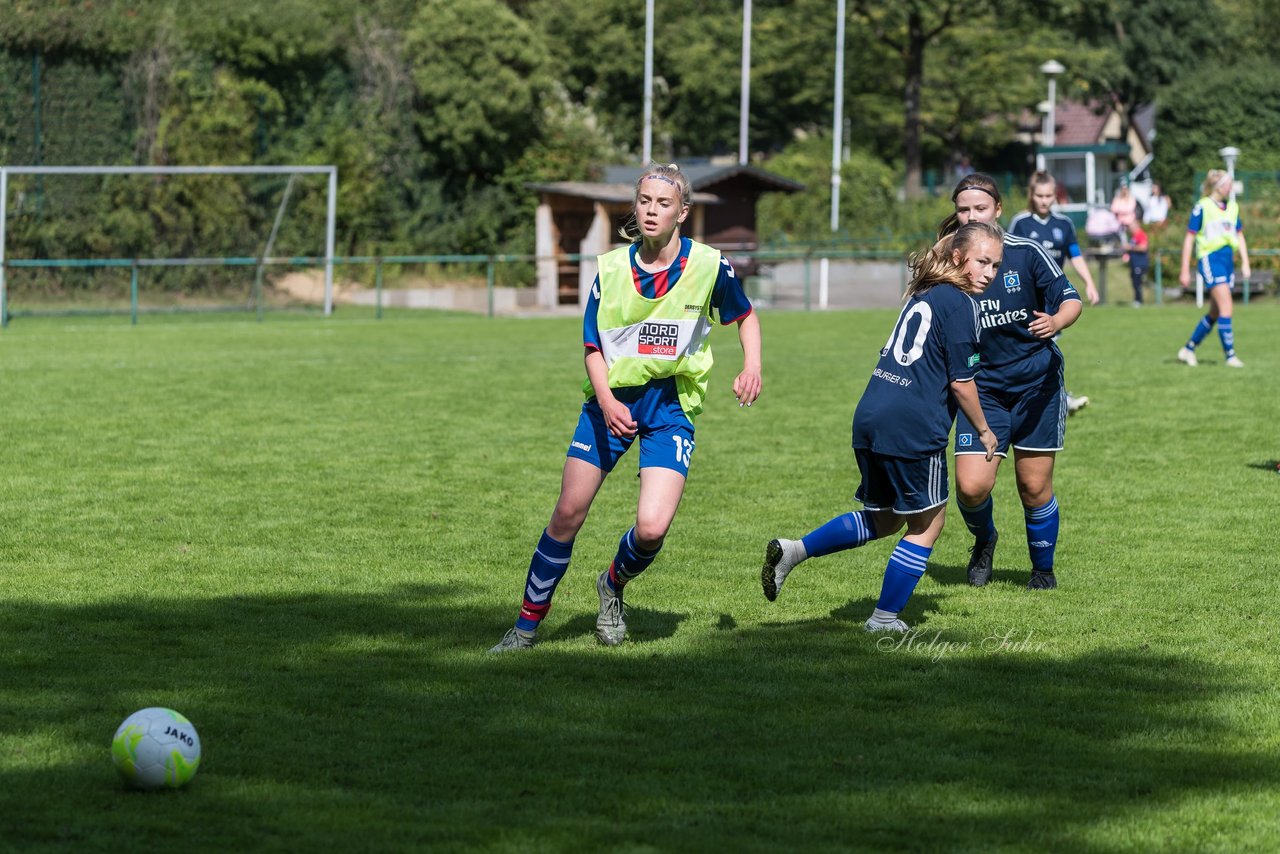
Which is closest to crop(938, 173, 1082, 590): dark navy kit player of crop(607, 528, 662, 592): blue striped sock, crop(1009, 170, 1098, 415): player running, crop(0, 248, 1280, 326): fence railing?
crop(607, 528, 662, 592): blue striped sock

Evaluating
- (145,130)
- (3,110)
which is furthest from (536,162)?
(3,110)

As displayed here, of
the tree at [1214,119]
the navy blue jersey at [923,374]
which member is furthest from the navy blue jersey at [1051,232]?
the tree at [1214,119]

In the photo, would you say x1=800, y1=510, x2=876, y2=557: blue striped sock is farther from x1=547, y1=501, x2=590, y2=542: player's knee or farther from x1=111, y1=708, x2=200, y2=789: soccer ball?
x1=111, y1=708, x2=200, y2=789: soccer ball

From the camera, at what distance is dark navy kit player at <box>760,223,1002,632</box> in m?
6.54

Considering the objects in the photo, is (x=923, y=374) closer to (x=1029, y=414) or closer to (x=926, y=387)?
(x=926, y=387)

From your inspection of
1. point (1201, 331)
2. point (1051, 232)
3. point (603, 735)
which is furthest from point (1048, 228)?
point (603, 735)

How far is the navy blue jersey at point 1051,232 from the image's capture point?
12.8 metres

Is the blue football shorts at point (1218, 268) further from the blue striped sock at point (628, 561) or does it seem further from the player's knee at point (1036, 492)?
the blue striped sock at point (628, 561)

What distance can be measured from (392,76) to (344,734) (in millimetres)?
36559

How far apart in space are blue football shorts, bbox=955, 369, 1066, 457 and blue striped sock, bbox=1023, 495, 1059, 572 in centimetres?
31

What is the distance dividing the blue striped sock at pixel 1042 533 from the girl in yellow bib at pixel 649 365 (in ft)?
6.68

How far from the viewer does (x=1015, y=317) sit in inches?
301

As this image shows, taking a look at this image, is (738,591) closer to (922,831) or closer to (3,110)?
(922,831)

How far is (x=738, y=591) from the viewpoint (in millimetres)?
7773
